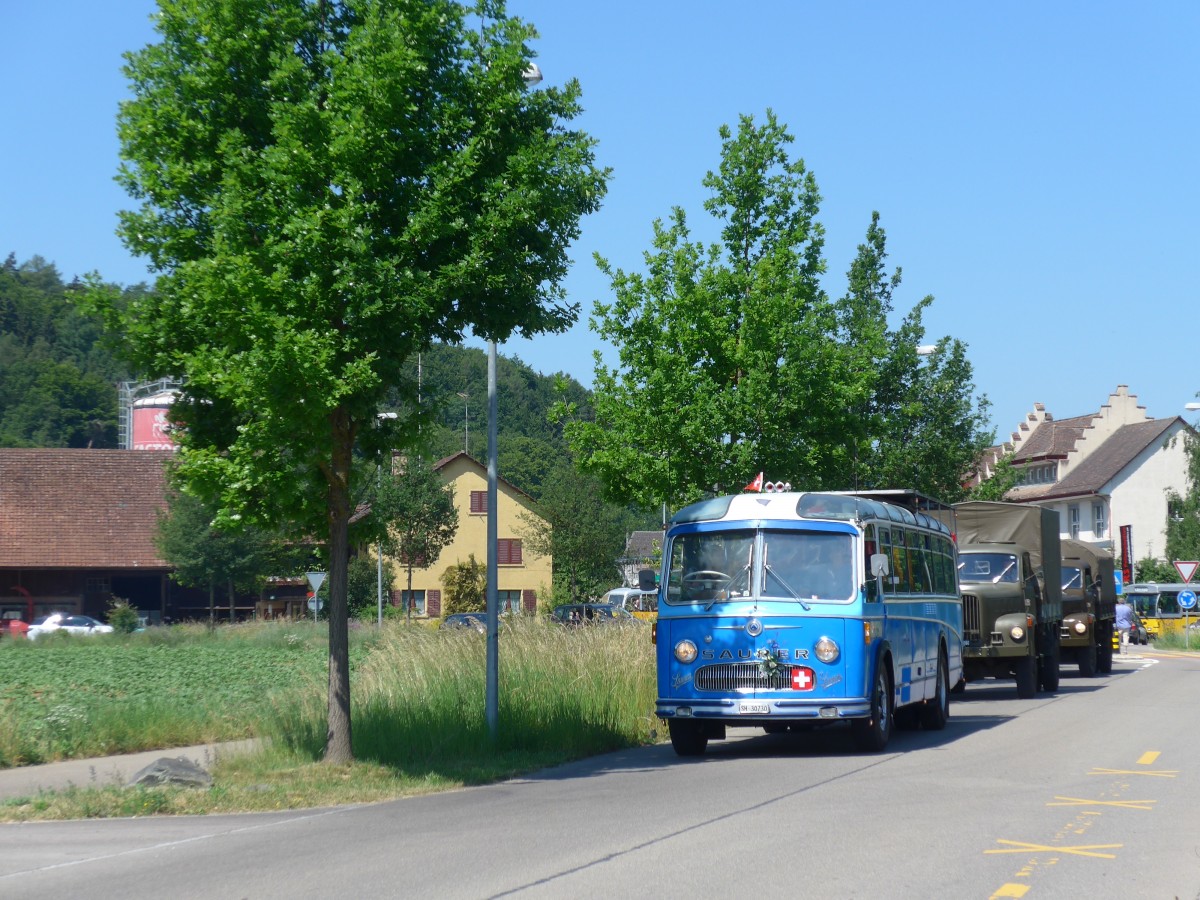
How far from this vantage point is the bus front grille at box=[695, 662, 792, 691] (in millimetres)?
15648

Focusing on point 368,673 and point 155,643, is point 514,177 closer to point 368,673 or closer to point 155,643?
point 368,673

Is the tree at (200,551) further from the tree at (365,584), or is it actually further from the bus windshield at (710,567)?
the bus windshield at (710,567)

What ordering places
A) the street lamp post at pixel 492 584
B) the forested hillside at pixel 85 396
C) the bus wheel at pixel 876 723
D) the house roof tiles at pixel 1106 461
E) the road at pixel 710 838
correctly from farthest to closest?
the forested hillside at pixel 85 396 → the house roof tiles at pixel 1106 461 → the street lamp post at pixel 492 584 → the bus wheel at pixel 876 723 → the road at pixel 710 838

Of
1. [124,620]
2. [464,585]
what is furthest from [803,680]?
[464,585]

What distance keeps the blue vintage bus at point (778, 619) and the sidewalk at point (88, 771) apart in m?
4.94

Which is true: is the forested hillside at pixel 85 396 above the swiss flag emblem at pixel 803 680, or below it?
above

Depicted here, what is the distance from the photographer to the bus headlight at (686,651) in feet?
52.8

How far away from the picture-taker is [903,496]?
2127 cm

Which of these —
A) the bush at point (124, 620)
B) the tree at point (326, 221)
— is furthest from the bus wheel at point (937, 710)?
the bush at point (124, 620)

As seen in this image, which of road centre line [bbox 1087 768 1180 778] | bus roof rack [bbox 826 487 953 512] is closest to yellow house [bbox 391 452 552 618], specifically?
bus roof rack [bbox 826 487 953 512]

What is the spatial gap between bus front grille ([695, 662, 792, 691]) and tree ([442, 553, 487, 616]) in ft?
184

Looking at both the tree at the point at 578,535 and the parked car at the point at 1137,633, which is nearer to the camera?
the parked car at the point at 1137,633

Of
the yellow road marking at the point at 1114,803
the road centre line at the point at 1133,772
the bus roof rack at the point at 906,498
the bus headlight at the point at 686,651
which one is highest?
the bus roof rack at the point at 906,498

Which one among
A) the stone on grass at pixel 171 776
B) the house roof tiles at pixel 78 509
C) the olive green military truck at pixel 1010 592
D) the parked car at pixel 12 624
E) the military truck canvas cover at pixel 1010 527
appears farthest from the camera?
the house roof tiles at pixel 78 509
